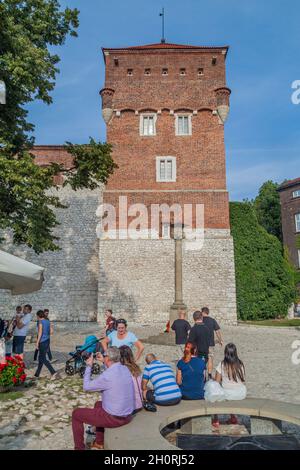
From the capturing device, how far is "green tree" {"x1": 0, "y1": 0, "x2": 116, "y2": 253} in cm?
1065

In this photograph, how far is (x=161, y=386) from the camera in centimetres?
525

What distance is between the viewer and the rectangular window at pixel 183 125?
2402 centimetres

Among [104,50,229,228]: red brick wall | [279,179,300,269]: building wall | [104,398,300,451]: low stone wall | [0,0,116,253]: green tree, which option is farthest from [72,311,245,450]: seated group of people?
[279,179,300,269]: building wall

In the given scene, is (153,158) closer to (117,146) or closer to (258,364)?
(117,146)

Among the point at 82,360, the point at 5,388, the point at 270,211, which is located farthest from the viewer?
the point at 270,211

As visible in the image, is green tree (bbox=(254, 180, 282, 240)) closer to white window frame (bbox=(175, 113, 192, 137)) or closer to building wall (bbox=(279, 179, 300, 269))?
building wall (bbox=(279, 179, 300, 269))

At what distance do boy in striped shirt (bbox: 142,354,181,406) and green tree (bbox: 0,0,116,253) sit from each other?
6796 mm

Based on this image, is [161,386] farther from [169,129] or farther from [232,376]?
[169,129]

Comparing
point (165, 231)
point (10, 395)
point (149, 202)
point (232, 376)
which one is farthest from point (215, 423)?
point (149, 202)

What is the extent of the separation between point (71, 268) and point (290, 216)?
89.5ft

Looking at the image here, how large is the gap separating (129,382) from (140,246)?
17.8 meters

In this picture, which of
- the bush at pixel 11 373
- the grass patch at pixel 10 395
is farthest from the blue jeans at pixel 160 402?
the bush at pixel 11 373
